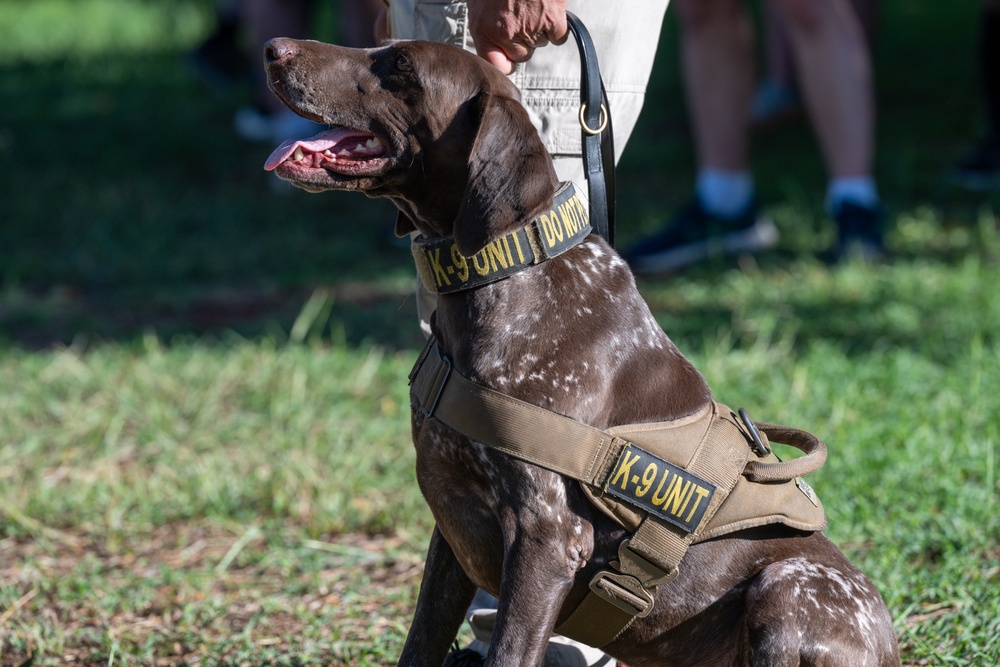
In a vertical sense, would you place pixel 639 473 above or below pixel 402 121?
below

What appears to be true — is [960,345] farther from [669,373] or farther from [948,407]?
[669,373]

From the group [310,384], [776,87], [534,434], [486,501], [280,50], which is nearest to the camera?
[534,434]

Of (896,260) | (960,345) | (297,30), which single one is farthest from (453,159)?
(297,30)

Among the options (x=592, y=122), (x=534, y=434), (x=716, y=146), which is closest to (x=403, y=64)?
(x=592, y=122)

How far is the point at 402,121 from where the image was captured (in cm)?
231

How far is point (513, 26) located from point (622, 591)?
119cm

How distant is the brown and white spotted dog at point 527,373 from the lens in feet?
7.16

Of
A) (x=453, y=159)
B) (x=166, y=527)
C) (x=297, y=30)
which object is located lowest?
(x=166, y=527)

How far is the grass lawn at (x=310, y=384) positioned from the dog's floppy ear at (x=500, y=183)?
1.26m

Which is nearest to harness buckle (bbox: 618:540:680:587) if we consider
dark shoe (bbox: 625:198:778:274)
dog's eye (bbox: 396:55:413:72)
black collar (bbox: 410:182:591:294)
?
black collar (bbox: 410:182:591:294)

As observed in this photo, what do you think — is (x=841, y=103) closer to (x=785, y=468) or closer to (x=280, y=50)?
(x=785, y=468)

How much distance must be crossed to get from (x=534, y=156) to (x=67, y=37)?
11486 mm

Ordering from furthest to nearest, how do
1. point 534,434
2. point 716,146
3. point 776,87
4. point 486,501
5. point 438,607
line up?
point 776,87 → point 716,146 → point 438,607 → point 486,501 → point 534,434

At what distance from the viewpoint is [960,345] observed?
4809 millimetres
